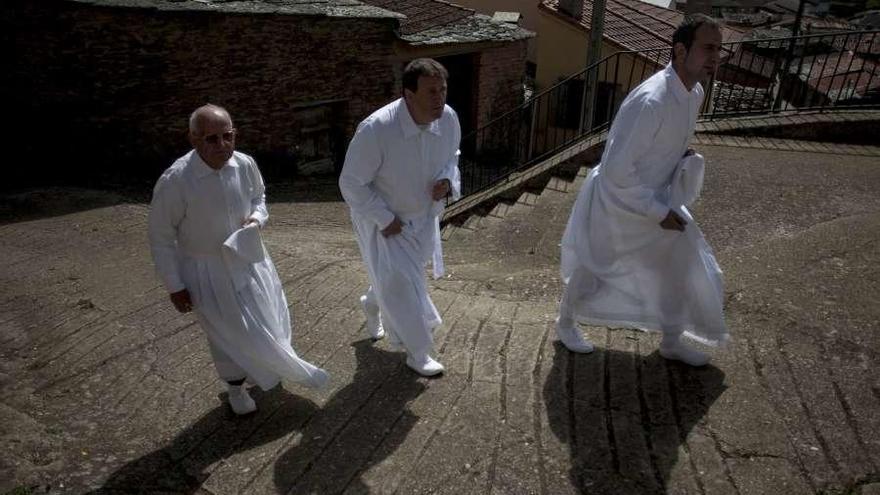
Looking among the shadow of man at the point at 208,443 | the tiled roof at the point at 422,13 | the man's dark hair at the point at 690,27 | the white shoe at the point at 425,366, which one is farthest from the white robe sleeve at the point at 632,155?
the tiled roof at the point at 422,13

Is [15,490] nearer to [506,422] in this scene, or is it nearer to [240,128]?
[506,422]

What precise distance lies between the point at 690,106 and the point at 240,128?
964 cm

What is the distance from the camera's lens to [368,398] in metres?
3.66

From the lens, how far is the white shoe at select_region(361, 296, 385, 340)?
14.1 ft

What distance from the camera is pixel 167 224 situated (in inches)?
127

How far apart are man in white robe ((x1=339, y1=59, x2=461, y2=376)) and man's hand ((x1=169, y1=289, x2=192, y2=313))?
103cm

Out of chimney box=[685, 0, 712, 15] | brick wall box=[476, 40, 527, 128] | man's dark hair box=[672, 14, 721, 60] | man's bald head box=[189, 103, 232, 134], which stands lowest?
brick wall box=[476, 40, 527, 128]

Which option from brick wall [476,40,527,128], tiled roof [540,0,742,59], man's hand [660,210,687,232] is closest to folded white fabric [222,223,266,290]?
man's hand [660,210,687,232]

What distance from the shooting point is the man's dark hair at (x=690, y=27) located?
3.18 meters

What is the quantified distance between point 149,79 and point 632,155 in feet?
30.7

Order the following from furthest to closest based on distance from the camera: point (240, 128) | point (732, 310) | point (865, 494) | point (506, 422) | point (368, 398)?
1. point (240, 128)
2. point (732, 310)
3. point (368, 398)
4. point (506, 422)
5. point (865, 494)

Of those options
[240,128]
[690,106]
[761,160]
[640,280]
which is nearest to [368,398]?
[640,280]

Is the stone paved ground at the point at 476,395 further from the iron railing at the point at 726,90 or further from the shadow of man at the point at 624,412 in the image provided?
the iron railing at the point at 726,90

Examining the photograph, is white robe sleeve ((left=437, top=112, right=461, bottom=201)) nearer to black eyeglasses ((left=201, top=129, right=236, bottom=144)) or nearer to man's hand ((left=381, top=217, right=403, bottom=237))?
man's hand ((left=381, top=217, right=403, bottom=237))
